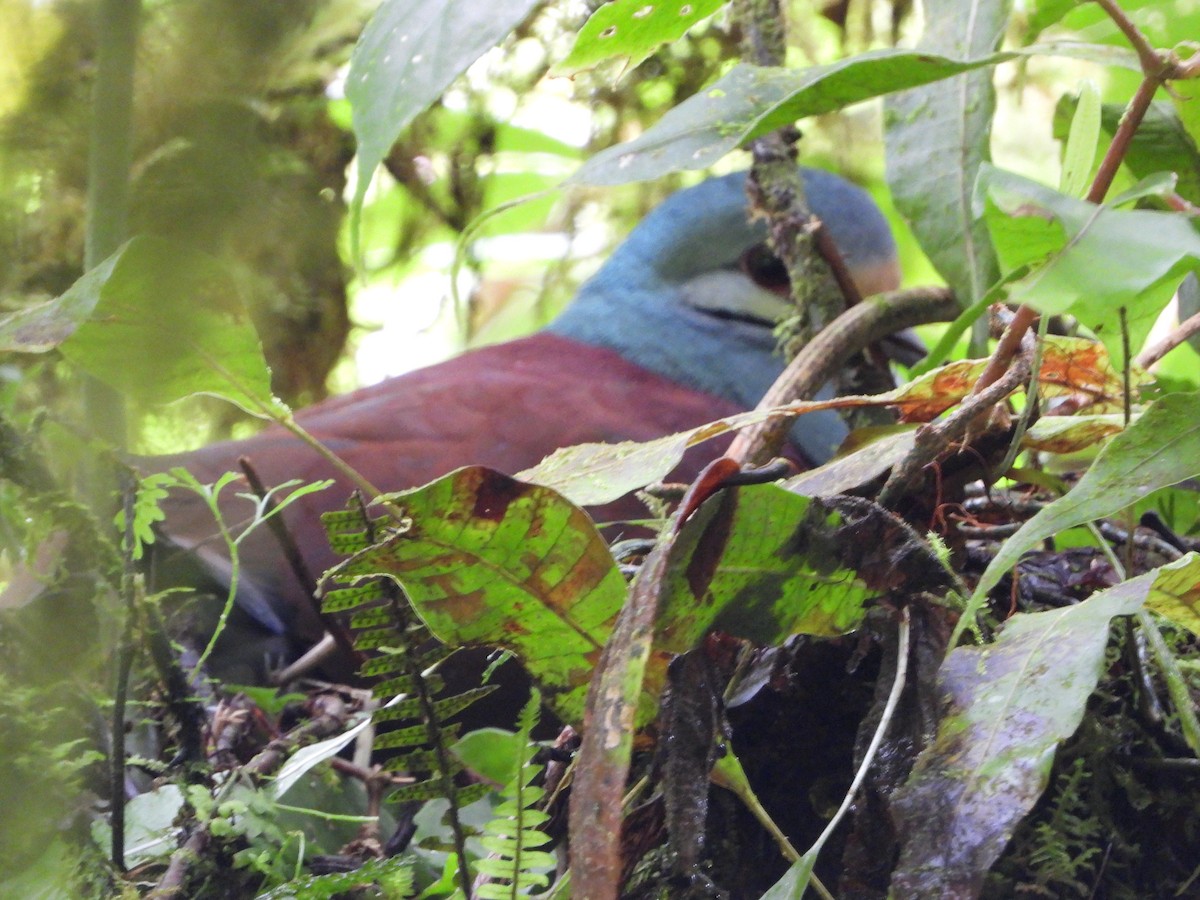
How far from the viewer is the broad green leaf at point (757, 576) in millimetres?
444

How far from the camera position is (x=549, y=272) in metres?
1.92

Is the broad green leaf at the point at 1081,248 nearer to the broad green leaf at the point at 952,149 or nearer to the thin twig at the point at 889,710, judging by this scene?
the thin twig at the point at 889,710

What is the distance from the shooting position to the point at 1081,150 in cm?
52

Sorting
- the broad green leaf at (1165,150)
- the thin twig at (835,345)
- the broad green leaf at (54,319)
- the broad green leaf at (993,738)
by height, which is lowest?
the broad green leaf at (993,738)

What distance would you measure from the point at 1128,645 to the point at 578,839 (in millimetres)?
296

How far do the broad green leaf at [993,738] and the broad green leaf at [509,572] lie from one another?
14 cm

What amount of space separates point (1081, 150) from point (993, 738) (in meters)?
0.28

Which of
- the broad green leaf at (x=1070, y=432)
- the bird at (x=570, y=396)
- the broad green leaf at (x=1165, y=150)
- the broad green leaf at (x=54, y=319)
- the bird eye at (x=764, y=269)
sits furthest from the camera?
the bird eye at (x=764, y=269)

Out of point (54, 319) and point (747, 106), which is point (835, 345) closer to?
point (747, 106)

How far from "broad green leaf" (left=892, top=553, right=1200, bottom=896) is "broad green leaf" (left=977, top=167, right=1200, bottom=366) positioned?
12cm

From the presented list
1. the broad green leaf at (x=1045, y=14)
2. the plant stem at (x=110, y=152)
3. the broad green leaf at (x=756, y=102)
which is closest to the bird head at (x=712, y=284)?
the broad green leaf at (x=1045, y=14)

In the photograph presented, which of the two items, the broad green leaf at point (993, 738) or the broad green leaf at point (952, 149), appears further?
the broad green leaf at point (952, 149)

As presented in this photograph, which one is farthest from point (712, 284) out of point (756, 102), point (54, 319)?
point (54, 319)

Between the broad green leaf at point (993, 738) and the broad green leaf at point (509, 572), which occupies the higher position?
the broad green leaf at point (509, 572)
